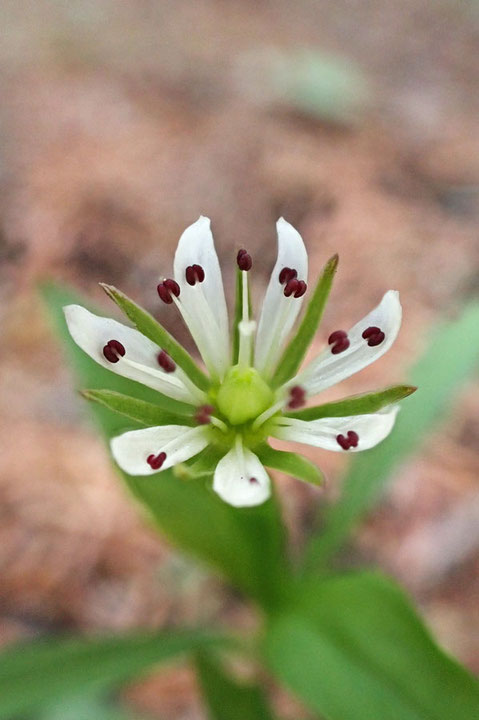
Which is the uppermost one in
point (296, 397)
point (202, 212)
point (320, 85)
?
point (320, 85)

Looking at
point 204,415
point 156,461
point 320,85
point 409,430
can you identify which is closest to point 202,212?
point 320,85

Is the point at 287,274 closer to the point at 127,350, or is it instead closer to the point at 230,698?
the point at 127,350

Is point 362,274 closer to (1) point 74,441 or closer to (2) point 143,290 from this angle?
(2) point 143,290

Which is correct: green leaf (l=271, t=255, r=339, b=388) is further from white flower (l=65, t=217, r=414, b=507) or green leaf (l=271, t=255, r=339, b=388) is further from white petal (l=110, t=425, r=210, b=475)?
white petal (l=110, t=425, r=210, b=475)

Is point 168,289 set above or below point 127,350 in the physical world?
above

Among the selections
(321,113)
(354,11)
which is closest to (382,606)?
(321,113)

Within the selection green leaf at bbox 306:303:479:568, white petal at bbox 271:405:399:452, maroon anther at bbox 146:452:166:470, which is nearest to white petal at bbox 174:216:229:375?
white petal at bbox 271:405:399:452
